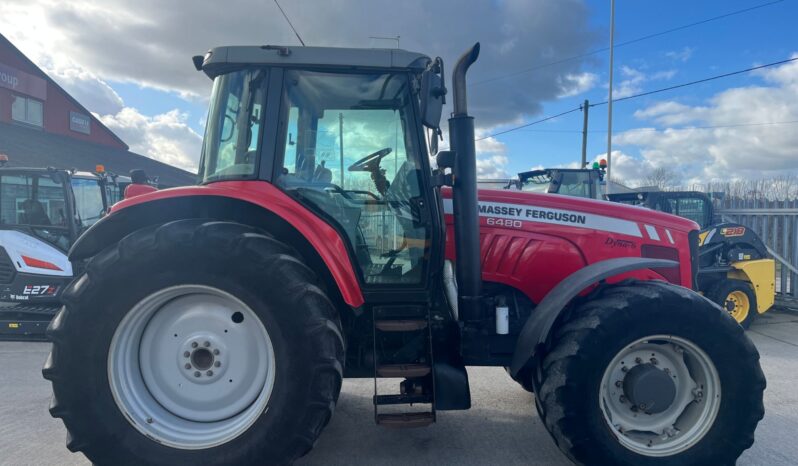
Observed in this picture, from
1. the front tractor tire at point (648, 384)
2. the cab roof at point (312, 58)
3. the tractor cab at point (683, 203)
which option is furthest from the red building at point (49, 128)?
the front tractor tire at point (648, 384)

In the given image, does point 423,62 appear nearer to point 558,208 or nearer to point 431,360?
point 558,208

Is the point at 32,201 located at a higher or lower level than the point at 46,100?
lower

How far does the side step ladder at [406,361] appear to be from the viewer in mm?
2616

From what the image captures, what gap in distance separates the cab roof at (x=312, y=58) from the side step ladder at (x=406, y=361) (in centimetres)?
142

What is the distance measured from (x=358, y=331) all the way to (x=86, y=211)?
5.77 meters

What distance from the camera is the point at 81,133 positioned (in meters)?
26.8

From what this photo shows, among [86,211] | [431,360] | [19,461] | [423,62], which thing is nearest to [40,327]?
[86,211]

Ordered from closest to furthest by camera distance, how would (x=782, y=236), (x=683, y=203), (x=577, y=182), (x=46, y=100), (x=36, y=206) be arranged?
(x=36, y=206) < (x=782, y=236) < (x=683, y=203) < (x=577, y=182) < (x=46, y=100)

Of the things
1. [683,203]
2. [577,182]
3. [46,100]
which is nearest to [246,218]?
[683,203]

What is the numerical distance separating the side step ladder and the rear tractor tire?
233 inches

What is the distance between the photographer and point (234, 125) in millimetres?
2814

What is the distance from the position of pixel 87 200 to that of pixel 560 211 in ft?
21.7

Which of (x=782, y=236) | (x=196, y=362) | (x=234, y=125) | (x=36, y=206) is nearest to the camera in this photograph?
(x=196, y=362)

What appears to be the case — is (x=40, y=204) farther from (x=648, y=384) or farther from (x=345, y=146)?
(x=648, y=384)
